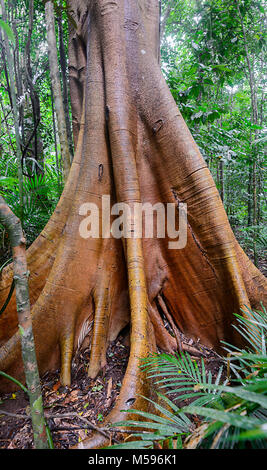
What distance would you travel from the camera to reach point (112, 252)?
1956 mm

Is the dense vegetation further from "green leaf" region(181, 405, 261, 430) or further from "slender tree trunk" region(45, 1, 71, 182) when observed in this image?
"green leaf" region(181, 405, 261, 430)

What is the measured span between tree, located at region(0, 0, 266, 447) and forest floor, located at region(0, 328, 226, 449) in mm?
80

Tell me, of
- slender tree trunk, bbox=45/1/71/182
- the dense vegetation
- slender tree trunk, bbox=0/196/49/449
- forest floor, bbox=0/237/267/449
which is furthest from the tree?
the dense vegetation

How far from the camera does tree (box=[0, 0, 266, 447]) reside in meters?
1.77

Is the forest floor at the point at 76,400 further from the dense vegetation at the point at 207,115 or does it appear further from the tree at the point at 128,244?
the dense vegetation at the point at 207,115

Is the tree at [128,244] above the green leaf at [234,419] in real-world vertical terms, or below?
above

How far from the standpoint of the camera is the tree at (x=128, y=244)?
5.80ft

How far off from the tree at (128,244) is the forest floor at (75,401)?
0.26ft

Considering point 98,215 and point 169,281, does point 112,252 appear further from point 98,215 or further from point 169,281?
point 169,281

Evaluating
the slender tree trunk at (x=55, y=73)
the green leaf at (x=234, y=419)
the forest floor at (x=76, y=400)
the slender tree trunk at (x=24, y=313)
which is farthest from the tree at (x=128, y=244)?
the green leaf at (x=234, y=419)

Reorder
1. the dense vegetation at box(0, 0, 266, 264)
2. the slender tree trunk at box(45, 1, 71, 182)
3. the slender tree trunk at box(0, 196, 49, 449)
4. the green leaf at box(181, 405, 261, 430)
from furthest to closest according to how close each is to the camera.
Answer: the dense vegetation at box(0, 0, 266, 264) → the slender tree trunk at box(45, 1, 71, 182) → the slender tree trunk at box(0, 196, 49, 449) → the green leaf at box(181, 405, 261, 430)

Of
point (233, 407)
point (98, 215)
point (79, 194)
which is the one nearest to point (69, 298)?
point (98, 215)
